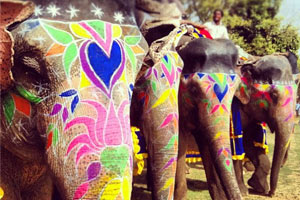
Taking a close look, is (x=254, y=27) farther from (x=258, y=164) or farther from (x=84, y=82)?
(x=84, y=82)

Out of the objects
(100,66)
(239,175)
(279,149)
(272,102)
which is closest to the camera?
(100,66)

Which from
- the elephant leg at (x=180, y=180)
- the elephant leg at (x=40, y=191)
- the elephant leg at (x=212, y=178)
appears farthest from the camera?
the elephant leg at (x=212, y=178)

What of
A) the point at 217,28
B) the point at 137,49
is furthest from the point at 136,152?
the point at 217,28

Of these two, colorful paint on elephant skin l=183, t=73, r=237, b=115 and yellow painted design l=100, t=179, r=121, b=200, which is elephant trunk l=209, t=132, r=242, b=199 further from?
yellow painted design l=100, t=179, r=121, b=200

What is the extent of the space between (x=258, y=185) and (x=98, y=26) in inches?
142

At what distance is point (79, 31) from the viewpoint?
52.4 inches

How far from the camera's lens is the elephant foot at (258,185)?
14.8 feet

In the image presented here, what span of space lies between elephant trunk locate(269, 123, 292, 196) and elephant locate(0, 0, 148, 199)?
3.01m

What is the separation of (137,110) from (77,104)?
3.60 feet

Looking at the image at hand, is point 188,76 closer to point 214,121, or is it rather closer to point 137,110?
point 214,121

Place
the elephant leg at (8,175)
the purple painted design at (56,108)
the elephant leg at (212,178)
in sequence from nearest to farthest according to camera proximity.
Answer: the purple painted design at (56,108), the elephant leg at (8,175), the elephant leg at (212,178)

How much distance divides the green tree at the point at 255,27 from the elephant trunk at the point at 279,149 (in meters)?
4.40

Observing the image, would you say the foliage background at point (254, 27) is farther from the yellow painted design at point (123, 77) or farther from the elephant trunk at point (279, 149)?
the yellow painted design at point (123, 77)

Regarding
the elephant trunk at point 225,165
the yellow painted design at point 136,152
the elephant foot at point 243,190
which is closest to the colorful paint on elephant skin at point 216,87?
the elephant trunk at point 225,165
